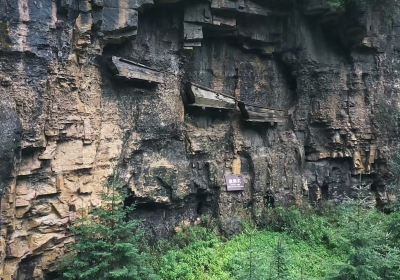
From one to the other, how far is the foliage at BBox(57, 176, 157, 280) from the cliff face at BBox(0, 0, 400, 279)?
70 centimetres

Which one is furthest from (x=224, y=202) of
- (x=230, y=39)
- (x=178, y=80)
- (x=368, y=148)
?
(x=368, y=148)

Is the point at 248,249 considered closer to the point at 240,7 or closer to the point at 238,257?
the point at 238,257

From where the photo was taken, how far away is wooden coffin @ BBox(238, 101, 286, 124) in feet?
48.5

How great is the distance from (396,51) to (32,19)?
44.9 ft

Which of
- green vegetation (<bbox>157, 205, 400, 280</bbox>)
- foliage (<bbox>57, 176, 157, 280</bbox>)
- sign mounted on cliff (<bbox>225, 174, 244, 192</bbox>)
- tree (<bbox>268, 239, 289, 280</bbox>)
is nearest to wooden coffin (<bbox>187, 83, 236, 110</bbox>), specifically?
sign mounted on cliff (<bbox>225, 174, 244, 192</bbox>)

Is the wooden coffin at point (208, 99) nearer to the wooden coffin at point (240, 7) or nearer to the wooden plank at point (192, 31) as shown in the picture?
the wooden plank at point (192, 31)

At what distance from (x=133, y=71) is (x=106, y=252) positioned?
4.89m

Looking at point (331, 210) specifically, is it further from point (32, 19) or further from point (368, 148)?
point (32, 19)

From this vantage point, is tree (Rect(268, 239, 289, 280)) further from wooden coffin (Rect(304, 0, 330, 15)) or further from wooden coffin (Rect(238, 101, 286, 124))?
wooden coffin (Rect(304, 0, 330, 15))

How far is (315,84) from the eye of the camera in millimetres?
16328

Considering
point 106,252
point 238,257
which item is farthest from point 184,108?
point 106,252

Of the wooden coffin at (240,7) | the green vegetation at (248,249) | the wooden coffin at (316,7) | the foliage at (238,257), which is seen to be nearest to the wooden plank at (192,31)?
the wooden coffin at (240,7)

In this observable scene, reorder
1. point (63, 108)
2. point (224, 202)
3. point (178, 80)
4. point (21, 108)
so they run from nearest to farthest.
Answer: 1. point (21, 108)
2. point (63, 108)
3. point (178, 80)
4. point (224, 202)

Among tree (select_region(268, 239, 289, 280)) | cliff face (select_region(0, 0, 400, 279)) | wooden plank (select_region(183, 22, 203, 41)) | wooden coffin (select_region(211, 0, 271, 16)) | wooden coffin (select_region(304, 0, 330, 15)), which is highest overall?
wooden coffin (select_region(304, 0, 330, 15))
